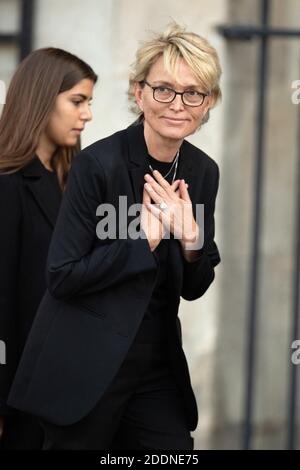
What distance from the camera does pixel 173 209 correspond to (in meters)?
3.00

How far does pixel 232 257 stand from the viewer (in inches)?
190

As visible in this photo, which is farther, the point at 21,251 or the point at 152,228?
the point at 21,251

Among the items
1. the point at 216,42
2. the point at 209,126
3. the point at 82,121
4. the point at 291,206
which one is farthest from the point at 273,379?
the point at 82,121

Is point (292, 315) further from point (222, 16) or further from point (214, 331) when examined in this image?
point (222, 16)

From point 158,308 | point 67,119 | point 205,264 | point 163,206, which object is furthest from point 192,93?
point 67,119

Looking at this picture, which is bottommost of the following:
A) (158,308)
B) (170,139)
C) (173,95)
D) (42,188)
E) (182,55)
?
(158,308)

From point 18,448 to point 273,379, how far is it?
1627 millimetres

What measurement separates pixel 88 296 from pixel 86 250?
12 centimetres

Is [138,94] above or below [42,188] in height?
above

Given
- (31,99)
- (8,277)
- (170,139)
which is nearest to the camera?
(170,139)

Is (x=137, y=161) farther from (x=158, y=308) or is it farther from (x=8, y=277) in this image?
(x=8, y=277)

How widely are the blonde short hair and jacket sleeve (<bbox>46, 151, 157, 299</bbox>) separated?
0.30 metres

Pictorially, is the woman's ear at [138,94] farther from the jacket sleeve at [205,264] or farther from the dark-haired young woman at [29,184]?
the dark-haired young woman at [29,184]

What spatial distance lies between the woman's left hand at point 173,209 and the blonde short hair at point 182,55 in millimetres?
274
